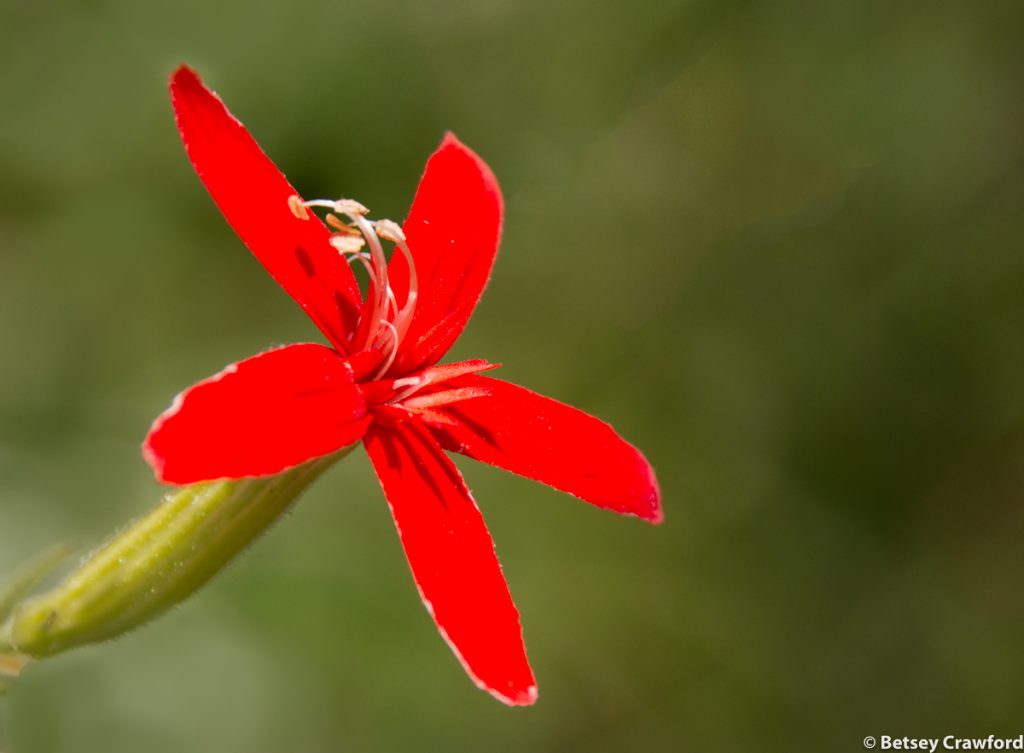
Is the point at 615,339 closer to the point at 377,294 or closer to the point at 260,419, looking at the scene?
the point at 377,294

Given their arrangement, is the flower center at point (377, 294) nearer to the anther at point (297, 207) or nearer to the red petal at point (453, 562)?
the anther at point (297, 207)

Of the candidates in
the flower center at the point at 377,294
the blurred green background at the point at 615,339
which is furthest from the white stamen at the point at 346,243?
the blurred green background at the point at 615,339

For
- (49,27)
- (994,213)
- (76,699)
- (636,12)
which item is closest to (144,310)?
(49,27)

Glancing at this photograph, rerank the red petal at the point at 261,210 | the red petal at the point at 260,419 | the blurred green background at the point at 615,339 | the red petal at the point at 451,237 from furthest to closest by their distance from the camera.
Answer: the blurred green background at the point at 615,339
the red petal at the point at 451,237
the red petal at the point at 261,210
the red petal at the point at 260,419

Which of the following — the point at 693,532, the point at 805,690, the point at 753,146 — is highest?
the point at 753,146

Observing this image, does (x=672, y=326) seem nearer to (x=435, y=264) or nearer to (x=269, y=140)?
(x=269, y=140)

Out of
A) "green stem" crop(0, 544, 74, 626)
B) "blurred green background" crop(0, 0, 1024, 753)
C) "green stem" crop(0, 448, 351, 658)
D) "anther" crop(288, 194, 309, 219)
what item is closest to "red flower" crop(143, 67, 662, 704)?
"anther" crop(288, 194, 309, 219)

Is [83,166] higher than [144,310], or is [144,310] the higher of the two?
[83,166]

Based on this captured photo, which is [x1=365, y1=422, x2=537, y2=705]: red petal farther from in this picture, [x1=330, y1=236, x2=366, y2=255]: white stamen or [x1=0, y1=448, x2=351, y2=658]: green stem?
[x1=330, y1=236, x2=366, y2=255]: white stamen
